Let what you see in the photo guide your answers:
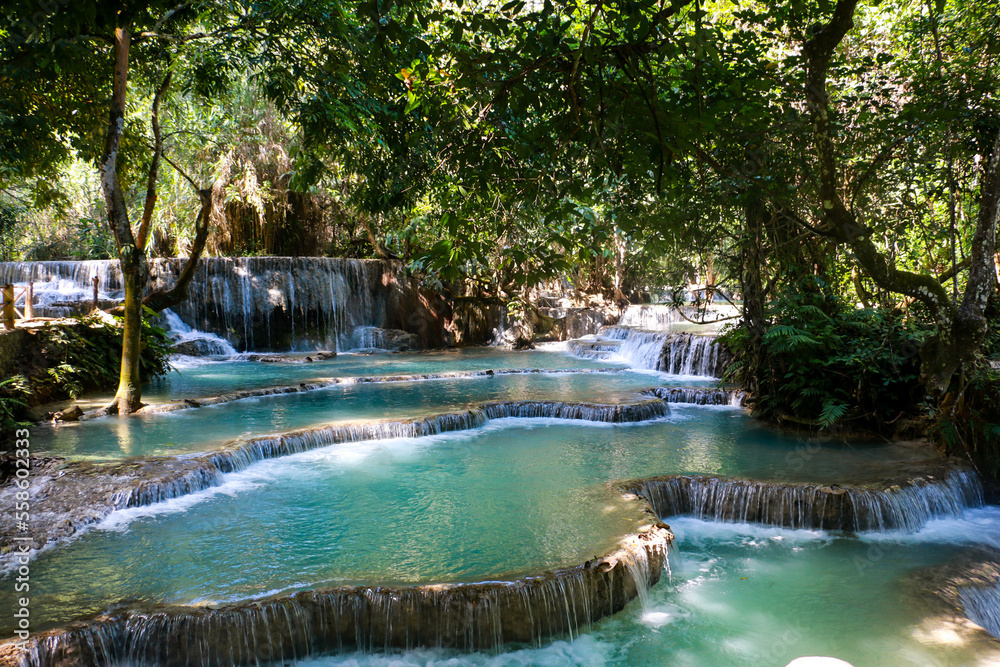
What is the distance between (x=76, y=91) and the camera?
9.06 metres

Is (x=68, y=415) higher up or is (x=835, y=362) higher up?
(x=835, y=362)

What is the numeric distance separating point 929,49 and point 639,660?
31.0ft

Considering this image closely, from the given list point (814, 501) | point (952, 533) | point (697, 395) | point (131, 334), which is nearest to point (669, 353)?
point (697, 395)

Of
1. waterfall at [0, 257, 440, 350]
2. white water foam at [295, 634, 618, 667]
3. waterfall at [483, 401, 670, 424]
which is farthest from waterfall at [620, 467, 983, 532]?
waterfall at [0, 257, 440, 350]

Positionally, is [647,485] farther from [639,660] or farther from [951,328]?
[951,328]

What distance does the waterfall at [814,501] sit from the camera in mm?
6262

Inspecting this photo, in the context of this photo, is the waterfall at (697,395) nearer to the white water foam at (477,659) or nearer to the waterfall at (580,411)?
the waterfall at (580,411)

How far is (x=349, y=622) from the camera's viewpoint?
4324 millimetres

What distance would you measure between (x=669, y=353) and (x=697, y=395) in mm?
3929

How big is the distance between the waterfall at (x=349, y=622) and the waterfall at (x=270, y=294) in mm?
15202

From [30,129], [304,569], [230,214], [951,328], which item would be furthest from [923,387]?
[230,214]

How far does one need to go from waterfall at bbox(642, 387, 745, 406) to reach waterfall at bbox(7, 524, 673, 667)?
6991 millimetres

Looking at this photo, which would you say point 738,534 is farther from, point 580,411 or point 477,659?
point 580,411

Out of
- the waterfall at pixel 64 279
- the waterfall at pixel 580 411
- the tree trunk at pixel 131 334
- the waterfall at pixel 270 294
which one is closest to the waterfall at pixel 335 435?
the waterfall at pixel 580 411
